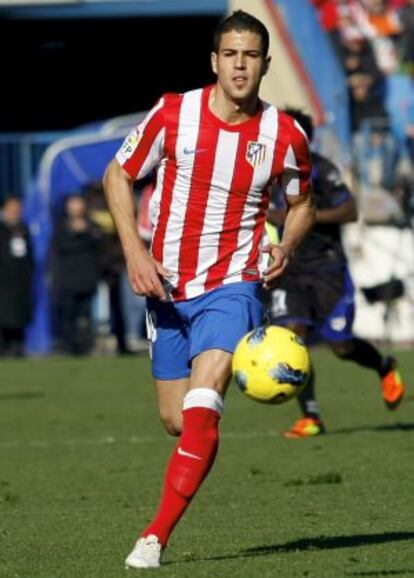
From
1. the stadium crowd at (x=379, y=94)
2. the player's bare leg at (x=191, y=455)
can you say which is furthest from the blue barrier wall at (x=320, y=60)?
the player's bare leg at (x=191, y=455)

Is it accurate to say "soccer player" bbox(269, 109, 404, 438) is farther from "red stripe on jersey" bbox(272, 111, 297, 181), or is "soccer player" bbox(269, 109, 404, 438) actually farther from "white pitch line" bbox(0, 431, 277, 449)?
"red stripe on jersey" bbox(272, 111, 297, 181)

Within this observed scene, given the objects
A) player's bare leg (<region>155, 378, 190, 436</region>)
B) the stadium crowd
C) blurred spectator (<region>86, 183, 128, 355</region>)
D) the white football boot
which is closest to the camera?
the white football boot

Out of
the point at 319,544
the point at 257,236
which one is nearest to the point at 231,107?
the point at 257,236

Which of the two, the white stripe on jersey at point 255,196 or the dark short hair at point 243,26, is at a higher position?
the dark short hair at point 243,26

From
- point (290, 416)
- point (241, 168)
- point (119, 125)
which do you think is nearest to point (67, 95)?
point (119, 125)

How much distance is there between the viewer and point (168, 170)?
8.01 m

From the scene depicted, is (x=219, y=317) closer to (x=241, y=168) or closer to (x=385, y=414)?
(x=241, y=168)

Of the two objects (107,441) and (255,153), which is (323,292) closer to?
(107,441)

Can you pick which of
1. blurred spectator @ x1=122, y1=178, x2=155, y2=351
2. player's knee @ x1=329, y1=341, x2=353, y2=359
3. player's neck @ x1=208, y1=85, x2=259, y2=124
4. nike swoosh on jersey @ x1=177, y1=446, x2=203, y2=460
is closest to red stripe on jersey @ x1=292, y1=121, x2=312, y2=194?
player's neck @ x1=208, y1=85, x2=259, y2=124

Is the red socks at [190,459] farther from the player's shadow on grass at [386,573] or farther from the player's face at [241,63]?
the player's face at [241,63]

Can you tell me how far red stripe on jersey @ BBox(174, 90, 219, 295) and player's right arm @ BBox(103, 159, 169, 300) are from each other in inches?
6.2

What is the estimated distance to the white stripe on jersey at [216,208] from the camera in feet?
25.8

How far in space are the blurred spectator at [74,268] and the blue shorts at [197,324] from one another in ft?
52.9

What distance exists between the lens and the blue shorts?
7.67 m
